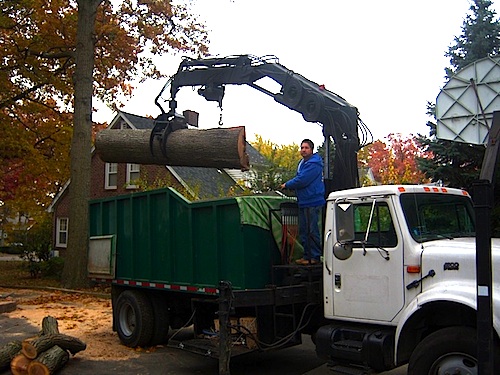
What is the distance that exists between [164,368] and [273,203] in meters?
2.70

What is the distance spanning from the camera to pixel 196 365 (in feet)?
26.6

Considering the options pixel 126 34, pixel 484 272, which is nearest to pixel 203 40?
pixel 126 34

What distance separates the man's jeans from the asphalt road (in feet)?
5.54

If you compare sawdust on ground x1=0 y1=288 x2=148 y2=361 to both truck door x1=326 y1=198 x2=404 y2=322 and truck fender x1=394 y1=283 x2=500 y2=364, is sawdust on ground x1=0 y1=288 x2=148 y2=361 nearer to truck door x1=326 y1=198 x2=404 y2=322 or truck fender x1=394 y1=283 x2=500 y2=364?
truck door x1=326 y1=198 x2=404 y2=322

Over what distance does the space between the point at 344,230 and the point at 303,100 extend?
2.68 meters

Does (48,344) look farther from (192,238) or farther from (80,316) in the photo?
(80,316)

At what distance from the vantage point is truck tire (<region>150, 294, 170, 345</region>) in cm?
889

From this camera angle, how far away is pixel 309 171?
23.8ft

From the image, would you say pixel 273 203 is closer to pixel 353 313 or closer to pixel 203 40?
pixel 353 313

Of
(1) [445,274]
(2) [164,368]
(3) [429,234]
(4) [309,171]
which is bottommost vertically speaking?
(2) [164,368]

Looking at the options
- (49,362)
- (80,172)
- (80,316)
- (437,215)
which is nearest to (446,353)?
(437,215)

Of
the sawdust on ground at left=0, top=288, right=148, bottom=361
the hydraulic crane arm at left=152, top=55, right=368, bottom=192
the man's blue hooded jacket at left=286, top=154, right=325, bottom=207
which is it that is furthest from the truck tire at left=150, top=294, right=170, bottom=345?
Answer: the man's blue hooded jacket at left=286, top=154, right=325, bottom=207

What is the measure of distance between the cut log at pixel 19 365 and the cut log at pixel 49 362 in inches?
3.3

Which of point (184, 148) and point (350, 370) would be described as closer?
point (350, 370)
